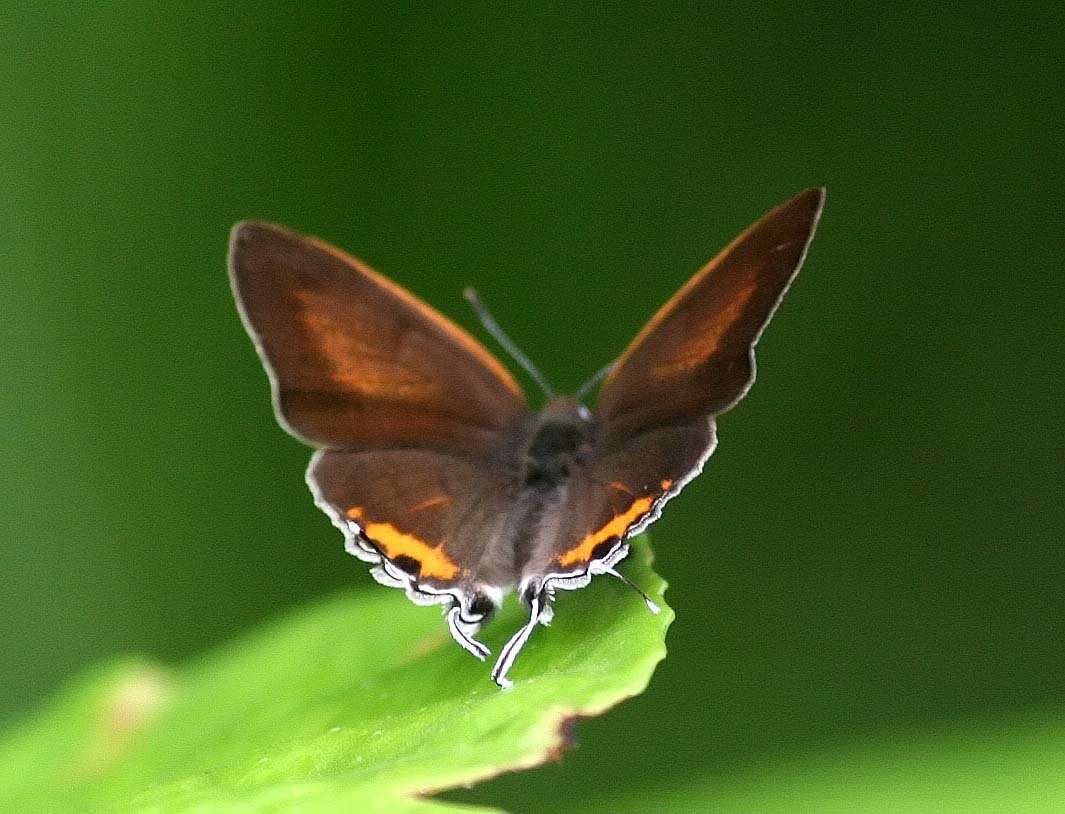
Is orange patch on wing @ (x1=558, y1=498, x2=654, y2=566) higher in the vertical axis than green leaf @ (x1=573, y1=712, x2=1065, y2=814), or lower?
higher

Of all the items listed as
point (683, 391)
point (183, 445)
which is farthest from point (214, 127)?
point (683, 391)

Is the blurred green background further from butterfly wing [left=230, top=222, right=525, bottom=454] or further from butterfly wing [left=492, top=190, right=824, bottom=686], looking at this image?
butterfly wing [left=492, top=190, right=824, bottom=686]

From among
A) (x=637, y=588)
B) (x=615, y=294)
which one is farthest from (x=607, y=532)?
(x=615, y=294)

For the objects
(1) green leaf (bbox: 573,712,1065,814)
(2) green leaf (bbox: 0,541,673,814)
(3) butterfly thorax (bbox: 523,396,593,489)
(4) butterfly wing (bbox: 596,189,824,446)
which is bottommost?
(1) green leaf (bbox: 573,712,1065,814)

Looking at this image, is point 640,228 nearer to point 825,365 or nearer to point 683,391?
point 825,365

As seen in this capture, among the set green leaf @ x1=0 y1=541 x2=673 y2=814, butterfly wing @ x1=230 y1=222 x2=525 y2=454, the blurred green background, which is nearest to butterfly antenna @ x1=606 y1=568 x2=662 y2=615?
green leaf @ x1=0 y1=541 x2=673 y2=814

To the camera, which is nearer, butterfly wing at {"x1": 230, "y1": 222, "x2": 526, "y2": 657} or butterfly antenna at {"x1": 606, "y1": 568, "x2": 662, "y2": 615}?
butterfly antenna at {"x1": 606, "y1": 568, "x2": 662, "y2": 615}

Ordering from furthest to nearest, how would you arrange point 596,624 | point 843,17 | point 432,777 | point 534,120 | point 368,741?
point 534,120
point 843,17
point 596,624
point 368,741
point 432,777
